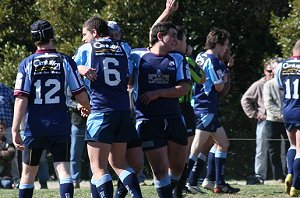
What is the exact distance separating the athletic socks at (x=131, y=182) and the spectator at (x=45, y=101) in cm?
56

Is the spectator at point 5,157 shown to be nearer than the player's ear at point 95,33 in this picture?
No

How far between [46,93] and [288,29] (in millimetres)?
10023

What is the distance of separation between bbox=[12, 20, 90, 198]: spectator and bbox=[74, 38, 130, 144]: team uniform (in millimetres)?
200

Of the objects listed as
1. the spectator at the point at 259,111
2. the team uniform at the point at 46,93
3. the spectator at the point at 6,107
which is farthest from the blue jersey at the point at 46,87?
the spectator at the point at 259,111

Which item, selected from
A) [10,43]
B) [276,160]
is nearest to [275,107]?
[276,160]

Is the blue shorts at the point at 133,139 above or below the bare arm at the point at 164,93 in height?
below

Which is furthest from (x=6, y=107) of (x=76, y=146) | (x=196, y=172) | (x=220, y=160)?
(x=220, y=160)

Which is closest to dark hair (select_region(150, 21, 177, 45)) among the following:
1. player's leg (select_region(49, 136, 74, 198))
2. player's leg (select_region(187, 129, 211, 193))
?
player's leg (select_region(49, 136, 74, 198))

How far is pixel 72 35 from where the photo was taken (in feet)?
65.2

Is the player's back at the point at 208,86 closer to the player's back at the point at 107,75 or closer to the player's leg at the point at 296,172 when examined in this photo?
the player's leg at the point at 296,172

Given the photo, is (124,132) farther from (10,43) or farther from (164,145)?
(10,43)

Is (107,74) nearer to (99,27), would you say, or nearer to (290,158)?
(99,27)

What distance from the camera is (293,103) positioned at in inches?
516

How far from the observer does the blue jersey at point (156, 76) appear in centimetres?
1018
